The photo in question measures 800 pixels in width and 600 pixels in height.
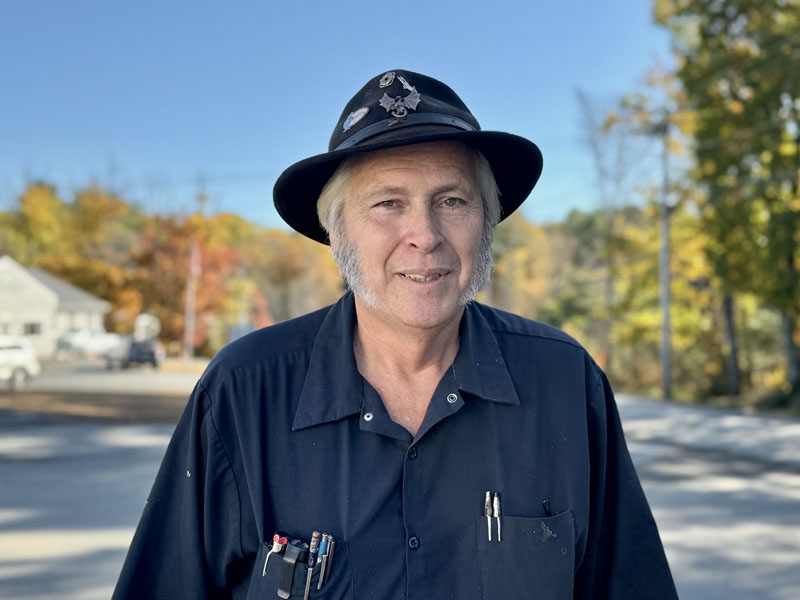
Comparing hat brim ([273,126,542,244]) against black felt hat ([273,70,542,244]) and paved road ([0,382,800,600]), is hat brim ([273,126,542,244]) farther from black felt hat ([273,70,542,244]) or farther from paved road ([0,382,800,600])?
paved road ([0,382,800,600])

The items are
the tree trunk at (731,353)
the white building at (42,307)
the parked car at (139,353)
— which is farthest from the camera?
the white building at (42,307)

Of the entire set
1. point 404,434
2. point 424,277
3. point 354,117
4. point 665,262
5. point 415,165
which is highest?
point 665,262

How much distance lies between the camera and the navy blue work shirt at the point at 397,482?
1.87 metres

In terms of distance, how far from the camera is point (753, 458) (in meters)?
13.3

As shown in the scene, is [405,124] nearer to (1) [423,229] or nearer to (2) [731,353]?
(1) [423,229]

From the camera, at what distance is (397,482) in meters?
1.90

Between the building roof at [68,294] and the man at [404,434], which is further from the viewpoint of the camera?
the building roof at [68,294]

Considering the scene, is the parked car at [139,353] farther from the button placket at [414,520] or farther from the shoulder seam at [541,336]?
the button placket at [414,520]

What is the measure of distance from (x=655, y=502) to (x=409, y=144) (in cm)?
861

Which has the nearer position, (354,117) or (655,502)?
(354,117)

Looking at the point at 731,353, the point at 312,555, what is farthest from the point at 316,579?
the point at 731,353

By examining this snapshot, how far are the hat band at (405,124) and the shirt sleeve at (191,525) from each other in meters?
0.67

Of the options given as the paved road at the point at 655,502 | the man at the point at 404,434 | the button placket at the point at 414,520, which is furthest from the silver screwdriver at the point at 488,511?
the paved road at the point at 655,502

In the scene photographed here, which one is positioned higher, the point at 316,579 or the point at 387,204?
the point at 387,204
